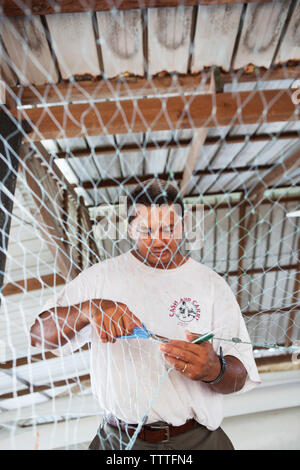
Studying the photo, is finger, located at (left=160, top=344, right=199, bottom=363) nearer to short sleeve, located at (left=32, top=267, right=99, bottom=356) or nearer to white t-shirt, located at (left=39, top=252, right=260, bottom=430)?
white t-shirt, located at (left=39, top=252, right=260, bottom=430)

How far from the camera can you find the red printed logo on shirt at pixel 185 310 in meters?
0.99

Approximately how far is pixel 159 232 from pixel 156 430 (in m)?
0.54

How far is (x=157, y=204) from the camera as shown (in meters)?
1.06

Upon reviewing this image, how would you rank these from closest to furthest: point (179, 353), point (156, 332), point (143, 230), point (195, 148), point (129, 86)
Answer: point (179, 353), point (156, 332), point (143, 230), point (129, 86), point (195, 148)

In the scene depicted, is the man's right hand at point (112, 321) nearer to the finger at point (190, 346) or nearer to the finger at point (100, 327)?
the finger at point (100, 327)

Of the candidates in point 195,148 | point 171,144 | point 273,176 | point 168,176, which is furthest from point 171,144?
point 273,176

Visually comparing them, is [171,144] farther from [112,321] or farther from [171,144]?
[112,321]

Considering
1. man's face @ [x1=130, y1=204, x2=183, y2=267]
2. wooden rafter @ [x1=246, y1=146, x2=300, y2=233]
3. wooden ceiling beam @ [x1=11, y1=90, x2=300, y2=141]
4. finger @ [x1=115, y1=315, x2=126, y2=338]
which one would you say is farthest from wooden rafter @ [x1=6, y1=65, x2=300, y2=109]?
finger @ [x1=115, y1=315, x2=126, y2=338]

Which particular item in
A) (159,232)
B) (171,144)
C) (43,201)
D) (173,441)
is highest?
(171,144)

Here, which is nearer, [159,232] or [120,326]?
[120,326]

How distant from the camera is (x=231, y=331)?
99cm

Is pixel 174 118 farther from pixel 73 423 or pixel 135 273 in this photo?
pixel 73 423

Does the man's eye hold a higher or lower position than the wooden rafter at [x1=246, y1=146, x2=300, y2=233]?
lower

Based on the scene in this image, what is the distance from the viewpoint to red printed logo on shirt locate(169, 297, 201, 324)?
3.26 feet
